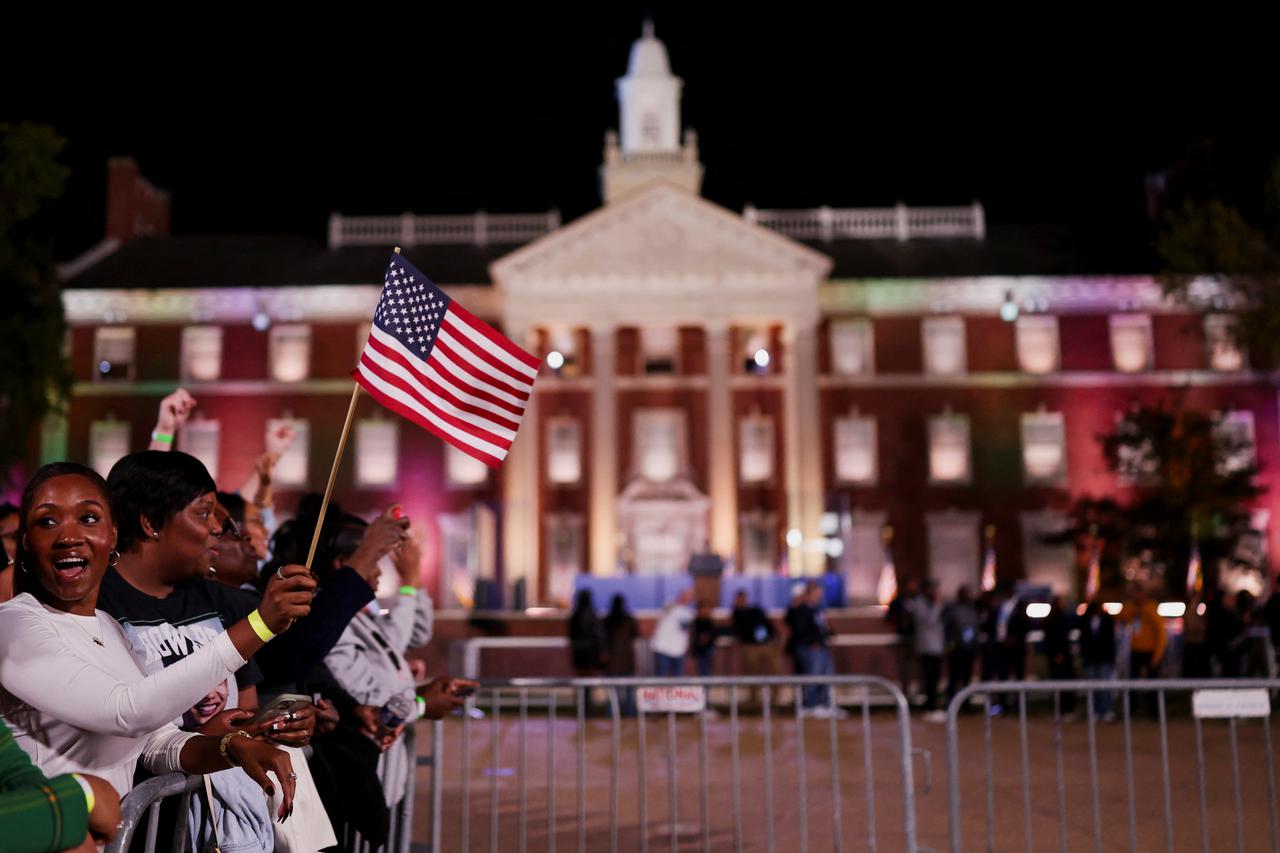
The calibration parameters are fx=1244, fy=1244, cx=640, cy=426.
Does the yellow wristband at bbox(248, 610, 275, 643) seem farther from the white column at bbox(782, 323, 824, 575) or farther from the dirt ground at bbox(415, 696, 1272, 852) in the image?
the white column at bbox(782, 323, 824, 575)

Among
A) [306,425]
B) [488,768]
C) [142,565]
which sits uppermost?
[306,425]

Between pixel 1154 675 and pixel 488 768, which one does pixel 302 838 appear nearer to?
pixel 488 768

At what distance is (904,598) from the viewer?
19031 mm

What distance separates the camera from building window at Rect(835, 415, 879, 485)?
36.8 meters

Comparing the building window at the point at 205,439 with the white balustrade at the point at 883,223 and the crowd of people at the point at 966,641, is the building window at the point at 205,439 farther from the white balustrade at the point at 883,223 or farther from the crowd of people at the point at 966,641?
the crowd of people at the point at 966,641

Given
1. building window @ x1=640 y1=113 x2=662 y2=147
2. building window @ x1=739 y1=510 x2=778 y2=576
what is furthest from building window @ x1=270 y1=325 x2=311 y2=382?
building window @ x1=739 y1=510 x2=778 y2=576

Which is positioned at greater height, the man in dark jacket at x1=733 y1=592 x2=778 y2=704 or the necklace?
the necklace

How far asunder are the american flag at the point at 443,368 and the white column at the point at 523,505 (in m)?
28.9

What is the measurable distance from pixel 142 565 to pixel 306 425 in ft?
113

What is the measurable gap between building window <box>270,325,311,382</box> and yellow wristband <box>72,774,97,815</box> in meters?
36.3

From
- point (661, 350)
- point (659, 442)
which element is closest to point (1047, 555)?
point (659, 442)

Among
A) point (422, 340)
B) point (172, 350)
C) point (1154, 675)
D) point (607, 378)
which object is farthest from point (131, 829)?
point (172, 350)

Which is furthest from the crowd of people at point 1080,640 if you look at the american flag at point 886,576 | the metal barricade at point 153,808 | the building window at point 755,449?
the building window at point 755,449

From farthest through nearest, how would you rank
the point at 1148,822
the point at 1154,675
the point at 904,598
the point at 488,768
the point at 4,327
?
the point at 4,327 → the point at 904,598 → the point at 1154,675 → the point at 488,768 → the point at 1148,822
